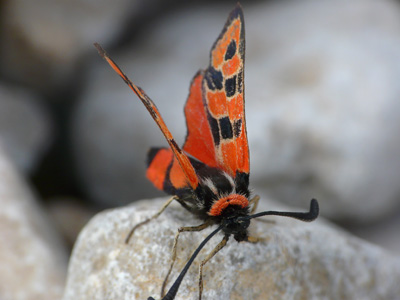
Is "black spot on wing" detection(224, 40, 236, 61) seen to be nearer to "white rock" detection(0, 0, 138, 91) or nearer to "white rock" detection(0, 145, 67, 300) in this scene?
"white rock" detection(0, 145, 67, 300)

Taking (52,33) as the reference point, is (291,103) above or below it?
below

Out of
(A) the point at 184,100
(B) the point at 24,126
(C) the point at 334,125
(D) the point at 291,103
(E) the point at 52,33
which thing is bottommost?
(C) the point at 334,125

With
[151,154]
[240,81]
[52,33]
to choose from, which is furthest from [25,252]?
[52,33]

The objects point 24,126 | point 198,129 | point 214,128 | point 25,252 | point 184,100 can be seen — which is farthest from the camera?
point 24,126

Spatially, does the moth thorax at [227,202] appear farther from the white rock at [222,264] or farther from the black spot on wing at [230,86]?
the black spot on wing at [230,86]

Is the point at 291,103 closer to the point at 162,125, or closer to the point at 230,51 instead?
the point at 230,51

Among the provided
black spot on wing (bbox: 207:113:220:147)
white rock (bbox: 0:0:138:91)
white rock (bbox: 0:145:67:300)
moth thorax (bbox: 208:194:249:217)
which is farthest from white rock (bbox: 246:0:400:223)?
moth thorax (bbox: 208:194:249:217)

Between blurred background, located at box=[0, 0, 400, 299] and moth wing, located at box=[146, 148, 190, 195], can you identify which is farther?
blurred background, located at box=[0, 0, 400, 299]
